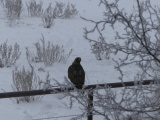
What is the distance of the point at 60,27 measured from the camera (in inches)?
422

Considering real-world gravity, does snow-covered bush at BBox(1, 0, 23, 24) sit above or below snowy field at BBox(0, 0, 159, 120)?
above

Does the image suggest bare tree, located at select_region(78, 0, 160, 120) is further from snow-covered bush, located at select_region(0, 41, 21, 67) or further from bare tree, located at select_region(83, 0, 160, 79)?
snow-covered bush, located at select_region(0, 41, 21, 67)

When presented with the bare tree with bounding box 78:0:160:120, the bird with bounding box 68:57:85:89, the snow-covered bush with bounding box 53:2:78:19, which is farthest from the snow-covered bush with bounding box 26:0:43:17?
the bare tree with bounding box 78:0:160:120

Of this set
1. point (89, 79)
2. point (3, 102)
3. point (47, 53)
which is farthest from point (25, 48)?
point (3, 102)

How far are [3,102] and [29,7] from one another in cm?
571

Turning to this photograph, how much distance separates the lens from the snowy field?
20.0ft

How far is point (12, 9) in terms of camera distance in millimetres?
11055

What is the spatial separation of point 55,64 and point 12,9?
10.5 feet

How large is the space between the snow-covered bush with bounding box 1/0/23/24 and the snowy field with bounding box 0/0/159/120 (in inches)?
6.2

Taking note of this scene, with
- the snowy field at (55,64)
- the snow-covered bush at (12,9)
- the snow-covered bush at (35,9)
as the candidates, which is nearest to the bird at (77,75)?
the snowy field at (55,64)

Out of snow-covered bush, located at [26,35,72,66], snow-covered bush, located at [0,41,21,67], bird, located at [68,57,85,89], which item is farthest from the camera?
snow-covered bush, located at [26,35,72,66]

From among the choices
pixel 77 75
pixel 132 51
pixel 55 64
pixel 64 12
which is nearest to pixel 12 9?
pixel 64 12

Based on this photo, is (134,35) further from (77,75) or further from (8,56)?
(8,56)

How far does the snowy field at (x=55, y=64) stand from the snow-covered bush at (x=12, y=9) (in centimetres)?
16
